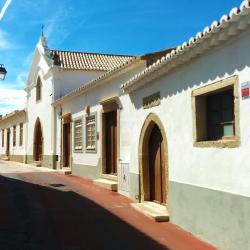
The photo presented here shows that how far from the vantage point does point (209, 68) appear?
741cm

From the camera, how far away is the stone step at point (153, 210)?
9.18 meters

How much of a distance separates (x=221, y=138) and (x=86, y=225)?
3.44m

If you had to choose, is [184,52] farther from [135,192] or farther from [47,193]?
[47,193]

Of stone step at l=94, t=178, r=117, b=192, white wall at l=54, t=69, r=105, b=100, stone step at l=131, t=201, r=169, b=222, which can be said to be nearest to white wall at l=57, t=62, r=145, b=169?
stone step at l=94, t=178, r=117, b=192

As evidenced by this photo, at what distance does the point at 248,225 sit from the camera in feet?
20.2

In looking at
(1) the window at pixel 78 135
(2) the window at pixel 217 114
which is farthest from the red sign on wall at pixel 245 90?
(1) the window at pixel 78 135

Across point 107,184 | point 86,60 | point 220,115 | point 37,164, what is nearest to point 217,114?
point 220,115

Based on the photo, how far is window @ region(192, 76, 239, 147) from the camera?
6731 millimetres

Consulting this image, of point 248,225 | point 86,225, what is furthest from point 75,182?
point 248,225

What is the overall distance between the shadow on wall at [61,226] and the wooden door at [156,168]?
1.27 meters

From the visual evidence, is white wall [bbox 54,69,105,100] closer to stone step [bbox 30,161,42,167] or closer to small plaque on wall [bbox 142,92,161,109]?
stone step [bbox 30,161,42,167]

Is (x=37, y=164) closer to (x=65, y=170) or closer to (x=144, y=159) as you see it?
(x=65, y=170)

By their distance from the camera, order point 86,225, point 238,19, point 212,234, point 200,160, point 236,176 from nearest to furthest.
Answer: point 238,19 < point 236,176 < point 212,234 < point 200,160 < point 86,225

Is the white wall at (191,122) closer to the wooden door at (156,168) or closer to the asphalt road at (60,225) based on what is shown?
the wooden door at (156,168)
